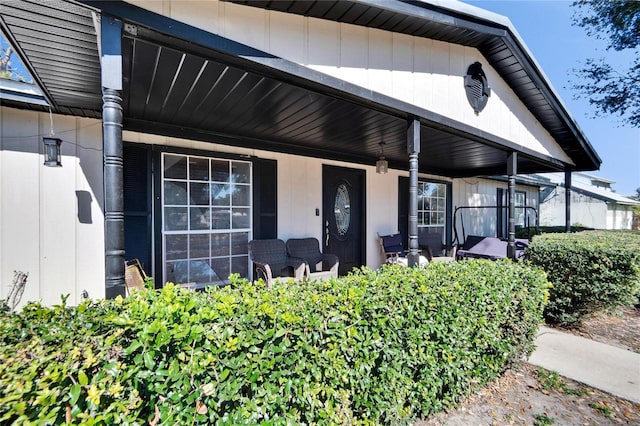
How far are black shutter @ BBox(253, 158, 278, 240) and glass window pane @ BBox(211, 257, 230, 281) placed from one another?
58cm

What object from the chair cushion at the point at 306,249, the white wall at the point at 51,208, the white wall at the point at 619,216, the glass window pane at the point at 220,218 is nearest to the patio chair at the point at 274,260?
the chair cushion at the point at 306,249

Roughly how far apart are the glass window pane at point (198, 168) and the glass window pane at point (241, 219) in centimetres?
69

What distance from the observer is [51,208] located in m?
3.31

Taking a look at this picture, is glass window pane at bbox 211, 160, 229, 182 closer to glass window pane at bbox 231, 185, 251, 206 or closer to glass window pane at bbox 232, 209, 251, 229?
glass window pane at bbox 231, 185, 251, 206

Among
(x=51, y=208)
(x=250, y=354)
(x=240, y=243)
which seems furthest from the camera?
(x=240, y=243)

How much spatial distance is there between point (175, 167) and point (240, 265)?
68.1 inches

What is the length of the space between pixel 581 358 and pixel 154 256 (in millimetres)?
5075

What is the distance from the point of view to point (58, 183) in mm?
3344

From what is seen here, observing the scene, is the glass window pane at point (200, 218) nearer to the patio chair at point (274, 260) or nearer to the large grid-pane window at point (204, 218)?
the large grid-pane window at point (204, 218)

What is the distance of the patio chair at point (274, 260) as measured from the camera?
4555mm

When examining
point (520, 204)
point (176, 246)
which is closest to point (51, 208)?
point (176, 246)

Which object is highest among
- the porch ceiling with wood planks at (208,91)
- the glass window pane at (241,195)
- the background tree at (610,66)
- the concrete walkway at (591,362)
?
the background tree at (610,66)

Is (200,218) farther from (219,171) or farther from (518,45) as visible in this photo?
(518,45)

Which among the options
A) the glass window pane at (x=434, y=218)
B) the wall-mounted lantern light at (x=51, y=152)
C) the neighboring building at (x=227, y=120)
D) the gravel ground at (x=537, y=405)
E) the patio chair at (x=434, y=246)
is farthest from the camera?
the glass window pane at (x=434, y=218)
